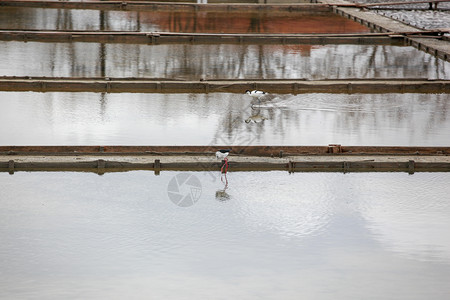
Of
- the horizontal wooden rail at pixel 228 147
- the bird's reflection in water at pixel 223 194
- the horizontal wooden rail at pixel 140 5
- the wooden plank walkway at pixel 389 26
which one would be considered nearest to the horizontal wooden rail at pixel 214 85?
the wooden plank walkway at pixel 389 26

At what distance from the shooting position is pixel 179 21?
725 inches

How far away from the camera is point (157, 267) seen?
602cm

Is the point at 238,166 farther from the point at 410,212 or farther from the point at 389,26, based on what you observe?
the point at 389,26

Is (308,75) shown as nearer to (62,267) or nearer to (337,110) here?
(337,110)

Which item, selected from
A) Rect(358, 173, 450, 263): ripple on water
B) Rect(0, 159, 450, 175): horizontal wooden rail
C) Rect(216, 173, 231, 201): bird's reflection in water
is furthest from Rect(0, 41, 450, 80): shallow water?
Rect(358, 173, 450, 263): ripple on water

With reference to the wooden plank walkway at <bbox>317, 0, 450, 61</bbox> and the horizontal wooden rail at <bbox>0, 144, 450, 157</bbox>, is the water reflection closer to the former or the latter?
the wooden plank walkway at <bbox>317, 0, 450, 61</bbox>

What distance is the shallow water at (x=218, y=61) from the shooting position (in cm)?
1264

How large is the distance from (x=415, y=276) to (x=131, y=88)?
636 centimetres

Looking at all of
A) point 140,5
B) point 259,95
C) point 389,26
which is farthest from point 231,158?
point 140,5

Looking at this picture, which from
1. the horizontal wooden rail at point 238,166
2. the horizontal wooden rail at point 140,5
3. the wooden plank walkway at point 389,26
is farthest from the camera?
the horizontal wooden rail at point 140,5

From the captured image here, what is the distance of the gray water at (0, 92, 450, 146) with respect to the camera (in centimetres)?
923

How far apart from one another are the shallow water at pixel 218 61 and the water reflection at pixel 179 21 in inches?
85.0

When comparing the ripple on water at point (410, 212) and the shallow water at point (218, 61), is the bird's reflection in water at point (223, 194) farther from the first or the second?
the shallow water at point (218, 61)

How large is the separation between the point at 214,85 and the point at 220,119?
1641 mm
